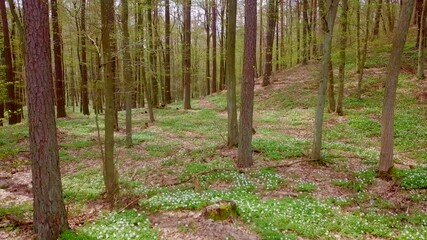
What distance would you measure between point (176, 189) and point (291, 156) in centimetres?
502

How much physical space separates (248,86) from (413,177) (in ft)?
18.9

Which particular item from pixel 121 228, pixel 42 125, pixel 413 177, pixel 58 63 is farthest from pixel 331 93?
pixel 58 63

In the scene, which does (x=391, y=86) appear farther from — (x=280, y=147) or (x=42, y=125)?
(x=42, y=125)

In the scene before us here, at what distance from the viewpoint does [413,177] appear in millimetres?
9266

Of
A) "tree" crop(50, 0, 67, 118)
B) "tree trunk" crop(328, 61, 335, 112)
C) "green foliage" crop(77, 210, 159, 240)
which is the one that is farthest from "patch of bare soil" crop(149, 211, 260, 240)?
"tree" crop(50, 0, 67, 118)

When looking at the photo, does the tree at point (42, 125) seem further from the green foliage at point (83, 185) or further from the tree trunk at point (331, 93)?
the tree trunk at point (331, 93)

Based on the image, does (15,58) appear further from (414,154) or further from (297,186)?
(414,154)

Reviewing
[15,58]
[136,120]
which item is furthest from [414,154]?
[15,58]

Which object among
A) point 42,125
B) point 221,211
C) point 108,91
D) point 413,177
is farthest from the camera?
point 413,177

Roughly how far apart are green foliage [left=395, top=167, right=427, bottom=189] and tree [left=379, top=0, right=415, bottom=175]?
1.37 feet

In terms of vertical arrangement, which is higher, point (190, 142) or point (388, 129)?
point (388, 129)

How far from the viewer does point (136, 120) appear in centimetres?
2323

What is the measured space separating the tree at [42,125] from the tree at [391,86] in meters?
9.27

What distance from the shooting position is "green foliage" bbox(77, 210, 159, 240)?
6422 millimetres
